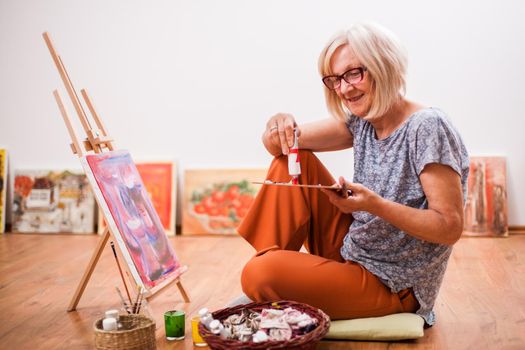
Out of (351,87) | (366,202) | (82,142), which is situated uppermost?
(351,87)

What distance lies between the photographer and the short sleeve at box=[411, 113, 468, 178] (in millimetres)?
2178

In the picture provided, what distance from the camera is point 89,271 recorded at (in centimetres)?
273

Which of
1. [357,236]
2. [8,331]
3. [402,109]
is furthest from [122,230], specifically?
[402,109]

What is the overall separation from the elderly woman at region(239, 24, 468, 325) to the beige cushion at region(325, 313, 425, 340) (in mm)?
39

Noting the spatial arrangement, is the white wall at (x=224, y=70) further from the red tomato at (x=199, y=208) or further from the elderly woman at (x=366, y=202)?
the elderly woman at (x=366, y=202)

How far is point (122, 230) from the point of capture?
2.58m

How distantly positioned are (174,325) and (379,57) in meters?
1.12

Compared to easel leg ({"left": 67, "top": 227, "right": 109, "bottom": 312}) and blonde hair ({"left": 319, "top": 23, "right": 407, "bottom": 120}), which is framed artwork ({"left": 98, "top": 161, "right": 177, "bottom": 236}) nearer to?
easel leg ({"left": 67, "top": 227, "right": 109, "bottom": 312})

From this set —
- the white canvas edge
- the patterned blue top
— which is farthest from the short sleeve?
the white canvas edge

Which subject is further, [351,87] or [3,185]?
[3,185]

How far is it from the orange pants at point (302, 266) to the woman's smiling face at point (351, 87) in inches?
12.7

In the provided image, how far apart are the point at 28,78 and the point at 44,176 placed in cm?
67

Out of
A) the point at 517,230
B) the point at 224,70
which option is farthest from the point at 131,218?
the point at 517,230

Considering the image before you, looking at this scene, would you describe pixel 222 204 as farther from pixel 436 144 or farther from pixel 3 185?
pixel 436 144
